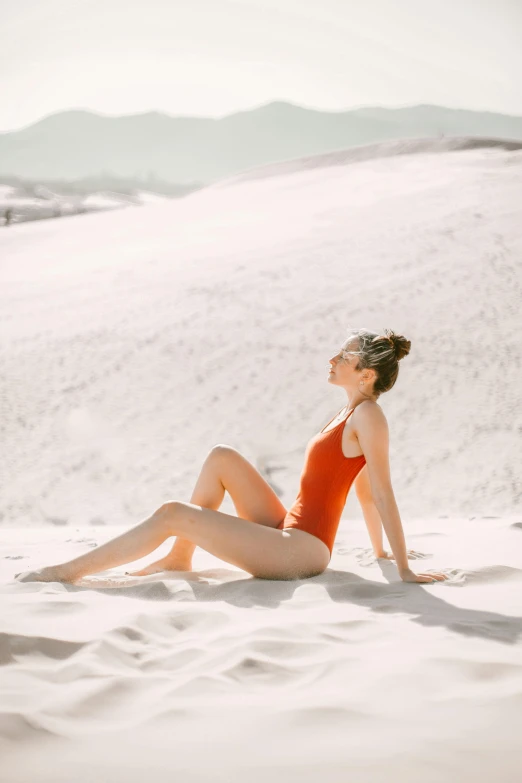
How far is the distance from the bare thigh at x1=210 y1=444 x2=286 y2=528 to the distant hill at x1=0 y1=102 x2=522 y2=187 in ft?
183

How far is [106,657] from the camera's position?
1815 millimetres

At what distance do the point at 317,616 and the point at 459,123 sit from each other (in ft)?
179

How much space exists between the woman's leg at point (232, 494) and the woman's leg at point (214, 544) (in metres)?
0.18

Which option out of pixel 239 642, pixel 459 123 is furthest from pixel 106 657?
pixel 459 123

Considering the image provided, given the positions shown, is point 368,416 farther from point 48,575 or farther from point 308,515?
point 48,575

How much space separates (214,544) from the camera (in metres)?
2.58

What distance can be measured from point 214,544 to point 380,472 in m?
0.57

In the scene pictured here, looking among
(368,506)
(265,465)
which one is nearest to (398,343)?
(368,506)

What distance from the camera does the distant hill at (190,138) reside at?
57844 millimetres

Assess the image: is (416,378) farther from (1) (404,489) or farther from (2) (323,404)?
(1) (404,489)

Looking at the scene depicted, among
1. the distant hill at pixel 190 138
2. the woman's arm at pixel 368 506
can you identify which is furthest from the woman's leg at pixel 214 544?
the distant hill at pixel 190 138

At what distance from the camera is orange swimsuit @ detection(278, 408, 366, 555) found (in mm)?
2619

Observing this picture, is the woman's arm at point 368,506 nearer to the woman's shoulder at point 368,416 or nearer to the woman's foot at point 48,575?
the woman's shoulder at point 368,416

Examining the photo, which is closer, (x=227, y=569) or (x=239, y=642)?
(x=239, y=642)
